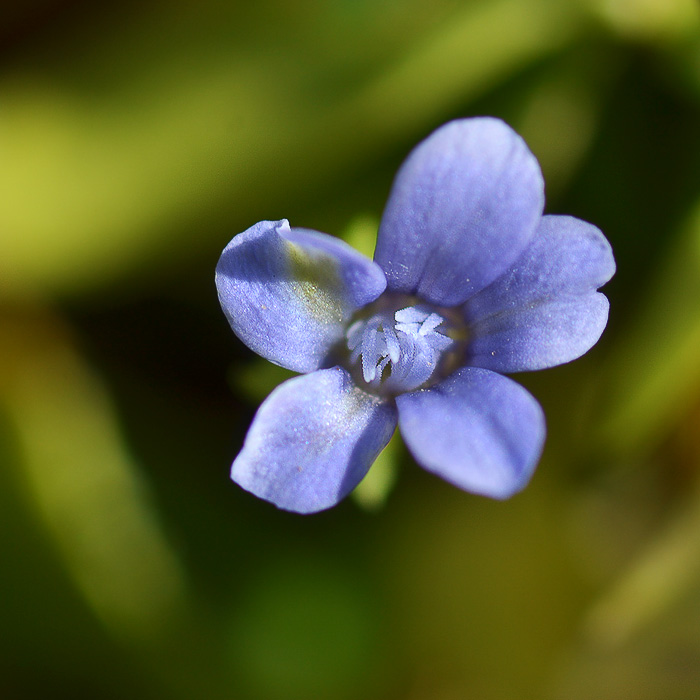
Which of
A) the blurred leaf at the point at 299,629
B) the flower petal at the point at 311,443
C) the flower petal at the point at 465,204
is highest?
the flower petal at the point at 465,204

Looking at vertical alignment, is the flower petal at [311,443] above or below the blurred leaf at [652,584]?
above

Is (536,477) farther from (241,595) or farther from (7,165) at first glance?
(7,165)

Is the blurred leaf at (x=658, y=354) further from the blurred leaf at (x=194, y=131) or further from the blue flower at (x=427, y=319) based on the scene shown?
the blue flower at (x=427, y=319)

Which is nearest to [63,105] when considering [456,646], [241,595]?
[241,595]

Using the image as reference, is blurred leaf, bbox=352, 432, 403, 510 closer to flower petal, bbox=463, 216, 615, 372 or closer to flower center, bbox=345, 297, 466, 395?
flower center, bbox=345, 297, 466, 395

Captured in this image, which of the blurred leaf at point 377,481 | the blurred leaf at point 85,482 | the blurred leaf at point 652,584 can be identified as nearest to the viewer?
the blurred leaf at point 377,481

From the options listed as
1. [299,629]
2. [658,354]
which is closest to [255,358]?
[299,629]

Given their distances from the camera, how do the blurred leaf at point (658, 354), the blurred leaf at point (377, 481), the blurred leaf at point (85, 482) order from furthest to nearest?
the blurred leaf at point (85, 482) → the blurred leaf at point (658, 354) → the blurred leaf at point (377, 481)

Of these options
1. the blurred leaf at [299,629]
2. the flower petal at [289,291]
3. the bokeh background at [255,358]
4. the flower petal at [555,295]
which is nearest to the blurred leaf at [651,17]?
the bokeh background at [255,358]

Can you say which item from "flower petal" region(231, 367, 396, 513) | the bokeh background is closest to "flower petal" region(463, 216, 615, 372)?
"flower petal" region(231, 367, 396, 513)
